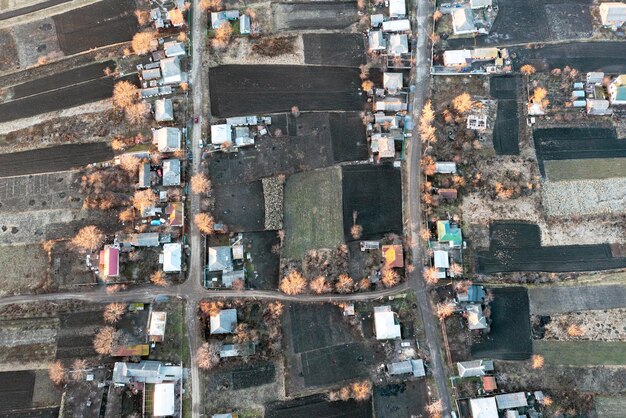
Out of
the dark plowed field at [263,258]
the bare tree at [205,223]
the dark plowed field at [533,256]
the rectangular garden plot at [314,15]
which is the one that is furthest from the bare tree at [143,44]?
the dark plowed field at [533,256]

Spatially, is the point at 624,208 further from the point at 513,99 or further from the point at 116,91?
the point at 116,91

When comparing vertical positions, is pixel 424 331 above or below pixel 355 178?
below

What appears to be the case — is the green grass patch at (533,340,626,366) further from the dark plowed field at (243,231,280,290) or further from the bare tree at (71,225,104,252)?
the bare tree at (71,225,104,252)

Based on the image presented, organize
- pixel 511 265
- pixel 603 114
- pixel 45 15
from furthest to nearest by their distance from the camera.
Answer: pixel 45 15 < pixel 603 114 < pixel 511 265

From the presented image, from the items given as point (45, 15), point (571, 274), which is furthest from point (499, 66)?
point (45, 15)

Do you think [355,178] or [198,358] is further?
[355,178]

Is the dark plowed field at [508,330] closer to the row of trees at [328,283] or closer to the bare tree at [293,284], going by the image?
the row of trees at [328,283]

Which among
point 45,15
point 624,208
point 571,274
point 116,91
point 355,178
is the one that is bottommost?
point 571,274
